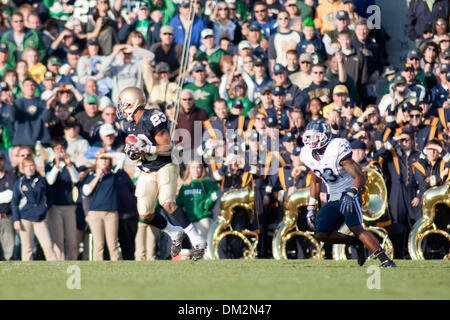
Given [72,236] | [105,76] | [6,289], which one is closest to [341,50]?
[105,76]

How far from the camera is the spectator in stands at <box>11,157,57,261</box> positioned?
45.0 feet

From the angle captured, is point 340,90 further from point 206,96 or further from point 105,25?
point 105,25

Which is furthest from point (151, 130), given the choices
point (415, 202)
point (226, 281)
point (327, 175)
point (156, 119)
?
point (415, 202)

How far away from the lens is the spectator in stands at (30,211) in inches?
540

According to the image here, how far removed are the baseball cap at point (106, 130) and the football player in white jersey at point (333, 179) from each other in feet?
14.7

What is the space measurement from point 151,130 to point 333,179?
2037 mm

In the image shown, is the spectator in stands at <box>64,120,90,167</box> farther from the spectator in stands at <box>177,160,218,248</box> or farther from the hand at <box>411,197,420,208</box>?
the hand at <box>411,197,420,208</box>

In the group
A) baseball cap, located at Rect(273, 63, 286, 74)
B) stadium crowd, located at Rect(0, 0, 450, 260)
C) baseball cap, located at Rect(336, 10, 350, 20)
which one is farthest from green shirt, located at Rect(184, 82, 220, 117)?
baseball cap, located at Rect(336, 10, 350, 20)

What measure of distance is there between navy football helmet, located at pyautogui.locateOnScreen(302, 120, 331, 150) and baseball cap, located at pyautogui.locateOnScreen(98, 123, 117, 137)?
4.63 meters

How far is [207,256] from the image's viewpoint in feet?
44.7

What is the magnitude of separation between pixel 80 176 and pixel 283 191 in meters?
3.06

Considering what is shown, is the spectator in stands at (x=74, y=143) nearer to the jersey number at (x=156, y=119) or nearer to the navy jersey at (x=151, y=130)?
the navy jersey at (x=151, y=130)

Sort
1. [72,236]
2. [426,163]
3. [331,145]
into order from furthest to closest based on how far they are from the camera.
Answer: [72,236] → [426,163] → [331,145]
